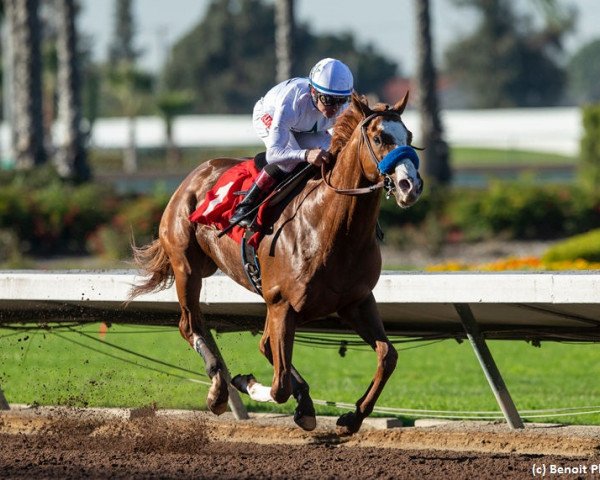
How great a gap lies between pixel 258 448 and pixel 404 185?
2.06m

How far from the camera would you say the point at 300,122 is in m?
6.67

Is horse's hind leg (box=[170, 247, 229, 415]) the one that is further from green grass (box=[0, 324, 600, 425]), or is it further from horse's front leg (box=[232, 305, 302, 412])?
horse's front leg (box=[232, 305, 302, 412])

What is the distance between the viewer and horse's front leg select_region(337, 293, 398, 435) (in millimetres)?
6203

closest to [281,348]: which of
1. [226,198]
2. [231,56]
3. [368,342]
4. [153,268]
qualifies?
[368,342]

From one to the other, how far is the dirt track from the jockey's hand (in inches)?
57.7

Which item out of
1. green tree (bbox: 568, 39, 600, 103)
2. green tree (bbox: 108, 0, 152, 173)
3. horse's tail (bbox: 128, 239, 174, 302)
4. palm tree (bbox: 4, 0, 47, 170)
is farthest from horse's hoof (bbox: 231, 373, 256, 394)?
green tree (bbox: 568, 39, 600, 103)

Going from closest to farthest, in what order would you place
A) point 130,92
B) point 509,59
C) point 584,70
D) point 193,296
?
1. point 193,296
2. point 130,92
3. point 509,59
4. point 584,70

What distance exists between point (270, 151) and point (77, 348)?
4972 mm

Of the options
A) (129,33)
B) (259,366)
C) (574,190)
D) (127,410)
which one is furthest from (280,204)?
(129,33)

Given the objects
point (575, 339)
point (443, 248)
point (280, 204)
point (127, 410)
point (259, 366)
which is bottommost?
point (443, 248)

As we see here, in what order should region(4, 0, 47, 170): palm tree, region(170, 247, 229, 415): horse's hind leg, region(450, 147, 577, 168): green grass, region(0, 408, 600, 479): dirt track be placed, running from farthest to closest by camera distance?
region(450, 147, 577, 168): green grass → region(4, 0, 47, 170): palm tree → region(170, 247, 229, 415): horse's hind leg → region(0, 408, 600, 479): dirt track

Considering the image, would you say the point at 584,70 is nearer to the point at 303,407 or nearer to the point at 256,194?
the point at 256,194

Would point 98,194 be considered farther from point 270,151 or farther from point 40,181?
point 270,151

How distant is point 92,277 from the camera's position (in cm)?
734
